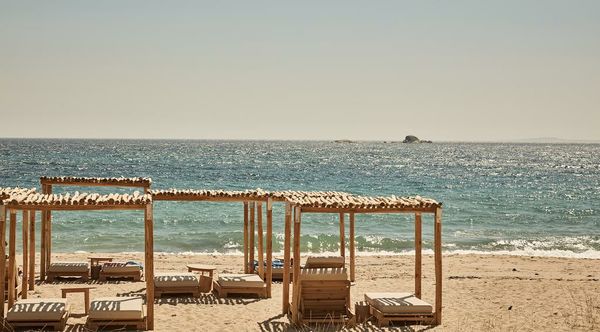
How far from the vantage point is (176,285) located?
15398 mm

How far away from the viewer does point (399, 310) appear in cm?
1299

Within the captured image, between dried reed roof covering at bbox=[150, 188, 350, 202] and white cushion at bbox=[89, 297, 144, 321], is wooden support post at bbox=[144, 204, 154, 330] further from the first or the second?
dried reed roof covering at bbox=[150, 188, 350, 202]

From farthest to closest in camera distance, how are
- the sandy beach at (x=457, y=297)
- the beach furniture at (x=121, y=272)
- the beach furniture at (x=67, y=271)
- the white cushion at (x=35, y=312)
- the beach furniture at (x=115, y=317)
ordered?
the beach furniture at (x=121, y=272)
the beach furniture at (x=67, y=271)
the sandy beach at (x=457, y=297)
the beach furniture at (x=115, y=317)
the white cushion at (x=35, y=312)

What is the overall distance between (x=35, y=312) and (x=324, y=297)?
4.82 m

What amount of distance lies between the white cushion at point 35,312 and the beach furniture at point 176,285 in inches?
122

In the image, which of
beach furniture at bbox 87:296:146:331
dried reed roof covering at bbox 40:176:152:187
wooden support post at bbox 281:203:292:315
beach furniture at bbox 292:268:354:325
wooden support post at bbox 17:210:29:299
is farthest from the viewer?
dried reed roof covering at bbox 40:176:152:187

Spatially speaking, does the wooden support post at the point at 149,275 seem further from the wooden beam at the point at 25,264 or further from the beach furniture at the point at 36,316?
the wooden beam at the point at 25,264

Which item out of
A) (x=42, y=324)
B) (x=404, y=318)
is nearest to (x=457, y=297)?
(x=404, y=318)

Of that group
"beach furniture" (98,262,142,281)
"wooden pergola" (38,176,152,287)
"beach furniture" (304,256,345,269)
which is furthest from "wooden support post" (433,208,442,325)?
"beach furniture" (98,262,142,281)

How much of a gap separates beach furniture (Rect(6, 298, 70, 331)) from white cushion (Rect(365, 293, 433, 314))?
5.37m

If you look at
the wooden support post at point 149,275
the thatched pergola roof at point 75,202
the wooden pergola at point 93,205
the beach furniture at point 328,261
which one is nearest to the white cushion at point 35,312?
the wooden pergola at point 93,205

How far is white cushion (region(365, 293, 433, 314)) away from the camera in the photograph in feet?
42.6

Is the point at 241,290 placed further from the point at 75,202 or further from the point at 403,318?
the point at 75,202

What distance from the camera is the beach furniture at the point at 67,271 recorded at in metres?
17.1
